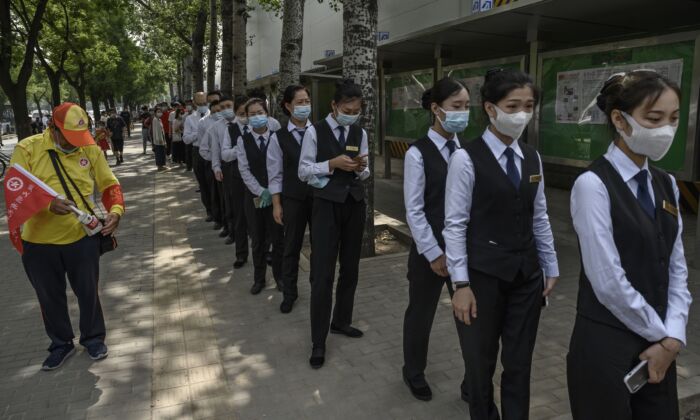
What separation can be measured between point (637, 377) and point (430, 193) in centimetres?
141

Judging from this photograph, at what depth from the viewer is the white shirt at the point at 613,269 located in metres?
1.91

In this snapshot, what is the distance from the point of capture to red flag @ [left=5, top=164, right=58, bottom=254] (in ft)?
11.4

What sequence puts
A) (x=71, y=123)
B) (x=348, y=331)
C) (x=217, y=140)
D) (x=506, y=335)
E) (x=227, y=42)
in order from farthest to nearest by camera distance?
(x=227, y=42)
(x=217, y=140)
(x=348, y=331)
(x=71, y=123)
(x=506, y=335)

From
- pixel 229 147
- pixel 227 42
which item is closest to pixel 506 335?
pixel 229 147

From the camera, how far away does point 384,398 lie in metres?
3.37

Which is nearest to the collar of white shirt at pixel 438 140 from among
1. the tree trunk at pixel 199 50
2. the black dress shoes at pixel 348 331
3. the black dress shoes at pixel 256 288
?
the black dress shoes at pixel 348 331

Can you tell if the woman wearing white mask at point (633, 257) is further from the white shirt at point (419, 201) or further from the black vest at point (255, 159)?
the black vest at point (255, 159)

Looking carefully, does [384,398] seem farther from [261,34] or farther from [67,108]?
[261,34]

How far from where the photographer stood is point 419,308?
3.23 m

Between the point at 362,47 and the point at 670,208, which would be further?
the point at 362,47

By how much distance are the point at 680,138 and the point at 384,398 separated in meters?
5.22

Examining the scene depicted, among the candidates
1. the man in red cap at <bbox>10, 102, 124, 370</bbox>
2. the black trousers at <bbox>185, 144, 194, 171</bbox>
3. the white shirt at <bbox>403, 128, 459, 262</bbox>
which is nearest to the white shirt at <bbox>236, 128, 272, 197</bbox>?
the man in red cap at <bbox>10, 102, 124, 370</bbox>

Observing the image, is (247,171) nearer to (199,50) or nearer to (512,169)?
(512,169)

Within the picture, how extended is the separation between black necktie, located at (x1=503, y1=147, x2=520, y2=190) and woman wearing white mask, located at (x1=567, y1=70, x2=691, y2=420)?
1.45ft
